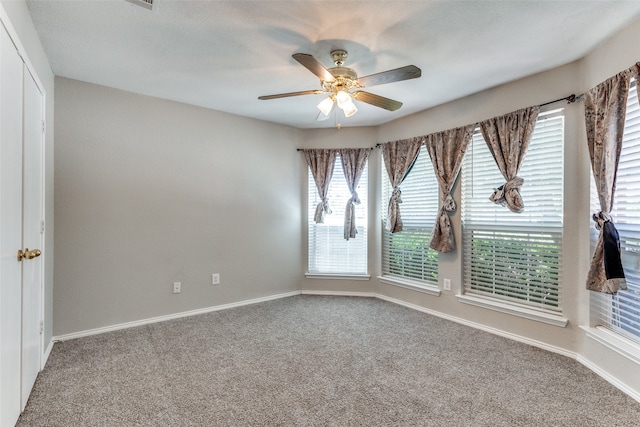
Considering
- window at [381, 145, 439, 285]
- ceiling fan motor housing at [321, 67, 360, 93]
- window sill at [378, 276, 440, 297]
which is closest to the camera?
ceiling fan motor housing at [321, 67, 360, 93]

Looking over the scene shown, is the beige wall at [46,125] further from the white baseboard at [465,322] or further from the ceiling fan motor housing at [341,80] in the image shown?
the white baseboard at [465,322]

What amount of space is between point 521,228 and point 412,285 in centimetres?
146

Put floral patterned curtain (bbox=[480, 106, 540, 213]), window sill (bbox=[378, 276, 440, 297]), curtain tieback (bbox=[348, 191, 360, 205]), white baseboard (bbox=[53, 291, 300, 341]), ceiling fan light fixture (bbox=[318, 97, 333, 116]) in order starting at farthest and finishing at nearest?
curtain tieback (bbox=[348, 191, 360, 205]) < window sill (bbox=[378, 276, 440, 297]) < white baseboard (bbox=[53, 291, 300, 341]) < floral patterned curtain (bbox=[480, 106, 540, 213]) < ceiling fan light fixture (bbox=[318, 97, 333, 116])

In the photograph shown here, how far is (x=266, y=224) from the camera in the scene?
438cm

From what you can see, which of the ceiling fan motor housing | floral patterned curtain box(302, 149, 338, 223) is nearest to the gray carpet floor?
floral patterned curtain box(302, 149, 338, 223)

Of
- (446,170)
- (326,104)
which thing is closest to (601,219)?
(446,170)

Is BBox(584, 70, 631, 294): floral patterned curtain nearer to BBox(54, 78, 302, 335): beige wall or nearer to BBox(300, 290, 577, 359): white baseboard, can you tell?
BBox(300, 290, 577, 359): white baseboard

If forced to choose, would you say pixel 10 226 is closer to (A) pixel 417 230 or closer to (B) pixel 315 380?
(B) pixel 315 380

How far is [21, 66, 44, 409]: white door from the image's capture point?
2.01 metres

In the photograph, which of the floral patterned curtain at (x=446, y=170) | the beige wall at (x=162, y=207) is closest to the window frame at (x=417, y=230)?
the floral patterned curtain at (x=446, y=170)

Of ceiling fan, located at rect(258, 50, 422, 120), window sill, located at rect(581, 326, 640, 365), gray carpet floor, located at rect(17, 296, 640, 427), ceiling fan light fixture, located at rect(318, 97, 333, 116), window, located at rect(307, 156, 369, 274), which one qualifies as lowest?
gray carpet floor, located at rect(17, 296, 640, 427)

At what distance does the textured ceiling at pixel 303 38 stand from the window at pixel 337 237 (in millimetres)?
1660

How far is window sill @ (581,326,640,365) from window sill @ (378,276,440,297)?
1.43 m

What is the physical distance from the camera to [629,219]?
225 centimetres
